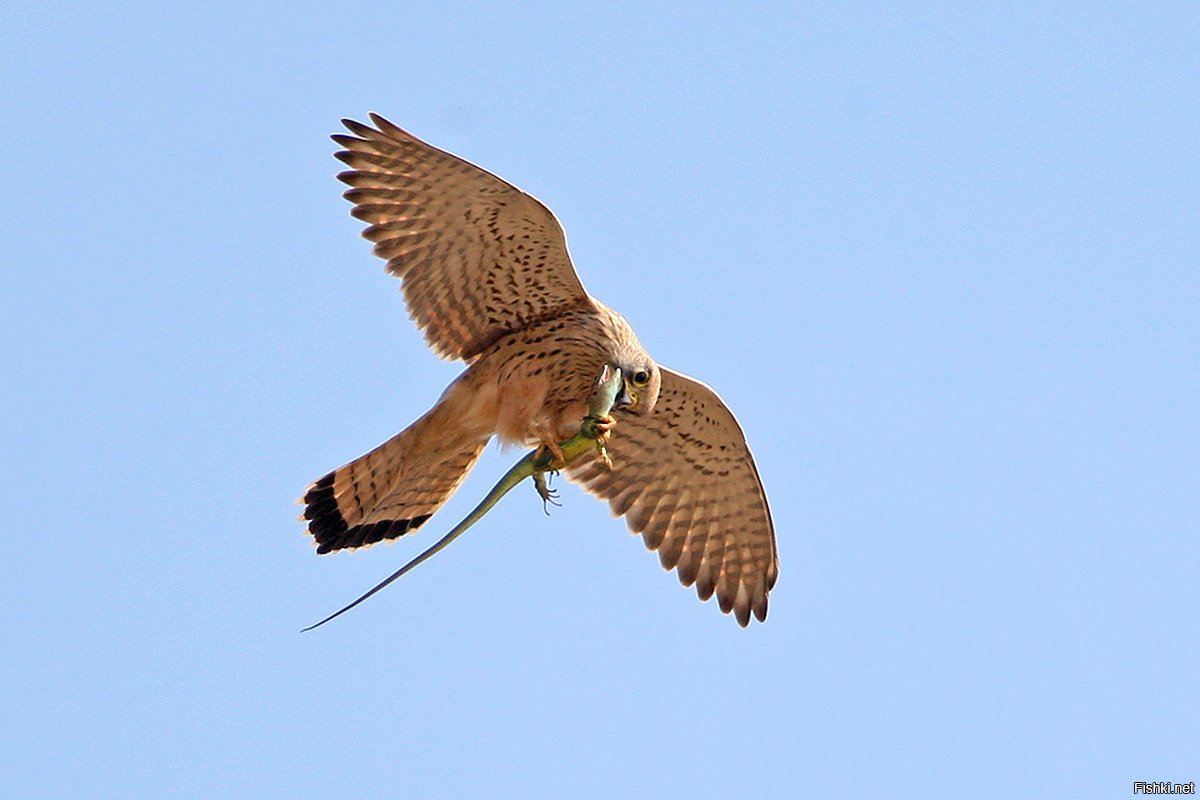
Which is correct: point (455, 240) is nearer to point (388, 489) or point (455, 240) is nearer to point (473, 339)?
point (473, 339)

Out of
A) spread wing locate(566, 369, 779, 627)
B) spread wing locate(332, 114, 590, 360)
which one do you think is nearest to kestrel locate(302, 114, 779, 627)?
spread wing locate(332, 114, 590, 360)

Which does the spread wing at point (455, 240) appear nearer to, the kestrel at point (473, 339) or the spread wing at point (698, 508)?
the kestrel at point (473, 339)

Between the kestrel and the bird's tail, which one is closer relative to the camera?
the kestrel

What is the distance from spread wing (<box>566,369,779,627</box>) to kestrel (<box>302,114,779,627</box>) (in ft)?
0.61

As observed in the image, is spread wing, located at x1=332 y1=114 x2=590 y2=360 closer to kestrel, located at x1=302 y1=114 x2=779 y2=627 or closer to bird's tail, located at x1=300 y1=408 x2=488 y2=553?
kestrel, located at x1=302 y1=114 x2=779 y2=627

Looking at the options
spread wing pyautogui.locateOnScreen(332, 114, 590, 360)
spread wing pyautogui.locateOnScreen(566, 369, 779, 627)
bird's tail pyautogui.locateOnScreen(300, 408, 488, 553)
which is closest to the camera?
spread wing pyautogui.locateOnScreen(332, 114, 590, 360)

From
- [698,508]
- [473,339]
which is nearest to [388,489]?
[473,339]

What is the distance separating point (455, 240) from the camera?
6945 millimetres

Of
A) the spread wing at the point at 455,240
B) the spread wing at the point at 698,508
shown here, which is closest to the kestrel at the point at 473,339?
the spread wing at the point at 455,240

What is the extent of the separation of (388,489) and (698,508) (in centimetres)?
172

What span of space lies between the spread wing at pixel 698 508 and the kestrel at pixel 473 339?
7.3 inches

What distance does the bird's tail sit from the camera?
7074mm

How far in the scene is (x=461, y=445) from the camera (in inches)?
280

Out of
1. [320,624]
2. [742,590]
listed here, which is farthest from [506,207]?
[320,624]
